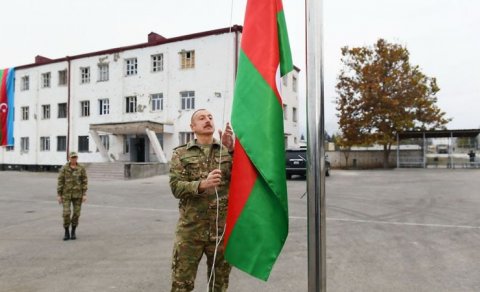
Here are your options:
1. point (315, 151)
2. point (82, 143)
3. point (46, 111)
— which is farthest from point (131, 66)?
point (315, 151)

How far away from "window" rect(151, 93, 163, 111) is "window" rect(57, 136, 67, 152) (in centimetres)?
932

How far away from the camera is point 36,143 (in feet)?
106

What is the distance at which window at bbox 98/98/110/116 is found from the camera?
95.1ft

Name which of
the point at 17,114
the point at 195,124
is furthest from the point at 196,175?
the point at 17,114

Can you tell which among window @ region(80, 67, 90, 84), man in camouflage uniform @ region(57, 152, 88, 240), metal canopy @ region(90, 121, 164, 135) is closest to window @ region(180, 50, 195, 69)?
metal canopy @ region(90, 121, 164, 135)

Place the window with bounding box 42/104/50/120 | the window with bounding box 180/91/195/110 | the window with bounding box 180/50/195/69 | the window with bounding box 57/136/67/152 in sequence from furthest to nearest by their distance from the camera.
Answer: the window with bounding box 42/104/50/120 < the window with bounding box 57/136/67/152 < the window with bounding box 180/50/195/69 < the window with bounding box 180/91/195/110

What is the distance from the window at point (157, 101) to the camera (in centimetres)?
2685

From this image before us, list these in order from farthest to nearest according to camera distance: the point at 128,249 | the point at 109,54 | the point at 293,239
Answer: the point at 109,54 < the point at 293,239 < the point at 128,249

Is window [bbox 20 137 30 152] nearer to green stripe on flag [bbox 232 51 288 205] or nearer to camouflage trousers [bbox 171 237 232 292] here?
camouflage trousers [bbox 171 237 232 292]

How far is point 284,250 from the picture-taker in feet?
18.9

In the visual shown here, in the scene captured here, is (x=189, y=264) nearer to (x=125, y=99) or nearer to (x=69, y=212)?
(x=69, y=212)

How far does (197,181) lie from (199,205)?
0.76 feet

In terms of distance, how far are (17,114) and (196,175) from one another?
1455 inches

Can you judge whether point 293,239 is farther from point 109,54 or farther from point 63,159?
point 63,159
